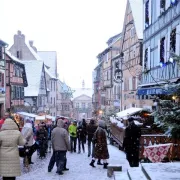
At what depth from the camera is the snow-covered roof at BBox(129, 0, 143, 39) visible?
3622 cm

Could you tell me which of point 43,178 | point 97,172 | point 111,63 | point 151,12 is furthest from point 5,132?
point 111,63

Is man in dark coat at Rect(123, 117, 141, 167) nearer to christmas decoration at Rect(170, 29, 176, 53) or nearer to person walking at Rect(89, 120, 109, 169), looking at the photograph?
person walking at Rect(89, 120, 109, 169)

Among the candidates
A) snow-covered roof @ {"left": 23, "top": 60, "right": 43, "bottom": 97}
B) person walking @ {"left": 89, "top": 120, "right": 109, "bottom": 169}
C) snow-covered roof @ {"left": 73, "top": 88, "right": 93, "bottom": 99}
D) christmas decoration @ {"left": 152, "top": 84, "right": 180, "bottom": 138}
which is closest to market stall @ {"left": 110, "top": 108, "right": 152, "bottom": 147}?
person walking @ {"left": 89, "top": 120, "right": 109, "bottom": 169}

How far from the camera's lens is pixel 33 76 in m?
58.0

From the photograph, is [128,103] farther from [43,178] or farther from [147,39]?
[43,178]

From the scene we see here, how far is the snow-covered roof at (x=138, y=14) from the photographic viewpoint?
3622 cm

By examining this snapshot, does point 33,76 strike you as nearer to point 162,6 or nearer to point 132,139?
point 162,6

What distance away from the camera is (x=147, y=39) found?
2709 cm

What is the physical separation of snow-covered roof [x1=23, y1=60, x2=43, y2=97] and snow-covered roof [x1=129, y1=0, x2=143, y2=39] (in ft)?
76.3

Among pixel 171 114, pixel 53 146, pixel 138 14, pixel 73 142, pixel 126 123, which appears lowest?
pixel 73 142

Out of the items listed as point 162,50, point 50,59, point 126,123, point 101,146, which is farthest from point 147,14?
point 50,59

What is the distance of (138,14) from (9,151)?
31701mm

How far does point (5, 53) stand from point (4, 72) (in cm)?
199

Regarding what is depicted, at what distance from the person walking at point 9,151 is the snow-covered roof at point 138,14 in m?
29.6
